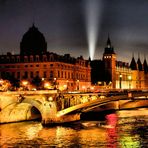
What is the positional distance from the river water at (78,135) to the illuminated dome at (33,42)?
6344cm

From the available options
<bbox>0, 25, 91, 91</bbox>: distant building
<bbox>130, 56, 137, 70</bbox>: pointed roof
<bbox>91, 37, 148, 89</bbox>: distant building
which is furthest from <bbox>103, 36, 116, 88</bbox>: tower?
<bbox>0, 25, 91, 91</bbox>: distant building

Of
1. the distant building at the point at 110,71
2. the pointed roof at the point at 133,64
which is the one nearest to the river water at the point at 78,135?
the distant building at the point at 110,71

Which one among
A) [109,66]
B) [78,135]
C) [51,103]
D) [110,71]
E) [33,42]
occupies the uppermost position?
[33,42]

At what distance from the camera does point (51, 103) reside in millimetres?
65312

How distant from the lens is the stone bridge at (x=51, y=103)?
2525 inches

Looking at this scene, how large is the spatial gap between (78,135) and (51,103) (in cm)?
1409

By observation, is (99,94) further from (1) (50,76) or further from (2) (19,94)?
(1) (50,76)

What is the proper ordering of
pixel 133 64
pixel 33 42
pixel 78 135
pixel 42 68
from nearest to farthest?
pixel 78 135
pixel 42 68
pixel 33 42
pixel 133 64

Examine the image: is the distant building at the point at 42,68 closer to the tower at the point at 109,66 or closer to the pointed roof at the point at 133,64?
the tower at the point at 109,66

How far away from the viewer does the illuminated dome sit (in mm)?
127050

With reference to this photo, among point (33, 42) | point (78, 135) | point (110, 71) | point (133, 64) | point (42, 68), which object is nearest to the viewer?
point (78, 135)

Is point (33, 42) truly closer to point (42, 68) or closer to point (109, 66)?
point (42, 68)

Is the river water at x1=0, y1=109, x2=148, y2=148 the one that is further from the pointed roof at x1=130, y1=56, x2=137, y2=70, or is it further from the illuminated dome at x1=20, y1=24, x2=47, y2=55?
the pointed roof at x1=130, y1=56, x2=137, y2=70

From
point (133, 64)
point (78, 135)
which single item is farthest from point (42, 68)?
point (133, 64)
